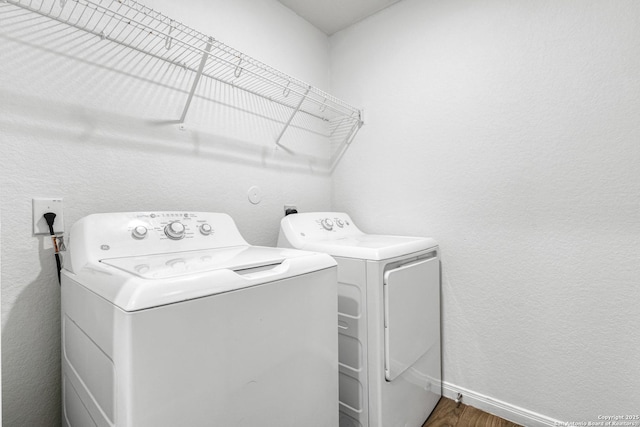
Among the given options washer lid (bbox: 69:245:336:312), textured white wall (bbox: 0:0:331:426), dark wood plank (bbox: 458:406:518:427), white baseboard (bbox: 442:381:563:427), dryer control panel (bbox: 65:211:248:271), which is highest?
textured white wall (bbox: 0:0:331:426)

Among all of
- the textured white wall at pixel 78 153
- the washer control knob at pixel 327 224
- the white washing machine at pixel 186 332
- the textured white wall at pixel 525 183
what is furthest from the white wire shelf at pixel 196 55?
the white washing machine at pixel 186 332

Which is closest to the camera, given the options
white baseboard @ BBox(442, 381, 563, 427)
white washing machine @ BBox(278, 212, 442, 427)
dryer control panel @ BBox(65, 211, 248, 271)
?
dryer control panel @ BBox(65, 211, 248, 271)

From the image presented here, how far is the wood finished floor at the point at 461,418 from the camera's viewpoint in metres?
1.59

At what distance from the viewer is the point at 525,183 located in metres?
1.55

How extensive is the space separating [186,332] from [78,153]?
955 millimetres

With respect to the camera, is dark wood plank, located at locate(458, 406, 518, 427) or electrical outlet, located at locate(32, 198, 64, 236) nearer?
electrical outlet, located at locate(32, 198, 64, 236)

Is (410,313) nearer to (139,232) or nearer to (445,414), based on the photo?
(445,414)

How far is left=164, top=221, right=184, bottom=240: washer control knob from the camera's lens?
1236 mm

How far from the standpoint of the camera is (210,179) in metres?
1.66

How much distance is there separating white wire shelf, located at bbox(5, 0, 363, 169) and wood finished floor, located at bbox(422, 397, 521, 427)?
66.4 inches

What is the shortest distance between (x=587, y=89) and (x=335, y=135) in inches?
57.5

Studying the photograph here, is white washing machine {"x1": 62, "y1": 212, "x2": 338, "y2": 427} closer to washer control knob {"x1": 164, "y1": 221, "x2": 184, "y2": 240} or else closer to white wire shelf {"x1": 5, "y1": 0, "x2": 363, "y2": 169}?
washer control knob {"x1": 164, "y1": 221, "x2": 184, "y2": 240}

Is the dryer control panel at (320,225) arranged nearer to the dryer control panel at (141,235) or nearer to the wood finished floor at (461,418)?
the dryer control panel at (141,235)

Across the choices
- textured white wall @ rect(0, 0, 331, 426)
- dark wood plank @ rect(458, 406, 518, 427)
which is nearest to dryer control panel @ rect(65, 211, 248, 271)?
textured white wall @ rect(0, 0, 331, 426)
